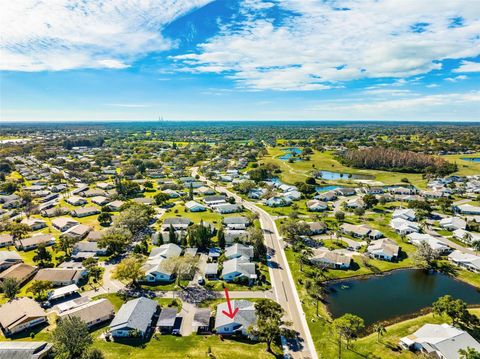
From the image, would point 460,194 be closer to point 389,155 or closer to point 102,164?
point 389,155

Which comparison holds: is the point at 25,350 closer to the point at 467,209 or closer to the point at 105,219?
the point at 105,219

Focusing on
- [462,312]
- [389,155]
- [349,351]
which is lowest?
[349,351]

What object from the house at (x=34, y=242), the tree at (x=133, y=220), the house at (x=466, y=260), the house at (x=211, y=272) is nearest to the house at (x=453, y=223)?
the house at (x=466, y=260)

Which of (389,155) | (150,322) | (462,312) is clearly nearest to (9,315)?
(150,322)

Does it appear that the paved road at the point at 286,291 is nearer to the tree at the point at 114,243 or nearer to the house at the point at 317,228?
the house at the point at 317,228

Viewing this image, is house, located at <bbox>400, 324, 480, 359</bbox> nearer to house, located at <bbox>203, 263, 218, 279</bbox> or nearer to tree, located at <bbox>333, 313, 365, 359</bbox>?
tree, located at <bbox>333, 313, 365, 359</bbox>
